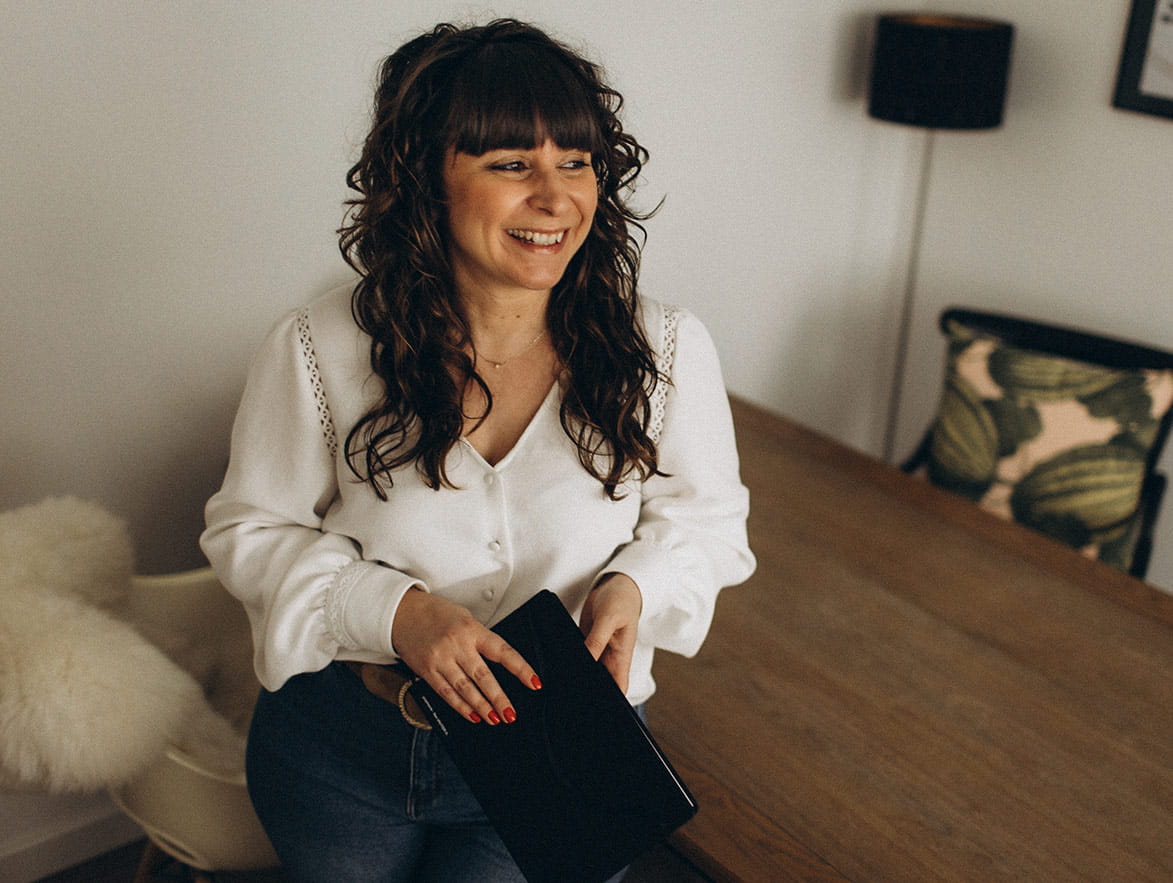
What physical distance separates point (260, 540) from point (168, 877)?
80cm

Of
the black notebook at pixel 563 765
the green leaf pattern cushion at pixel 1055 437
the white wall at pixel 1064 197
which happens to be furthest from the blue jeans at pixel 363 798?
the white wall at pixel 1064 197

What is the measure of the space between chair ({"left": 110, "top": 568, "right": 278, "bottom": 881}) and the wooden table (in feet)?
2.07

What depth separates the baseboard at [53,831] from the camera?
76.0 inches

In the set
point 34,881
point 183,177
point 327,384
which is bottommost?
point 34,881

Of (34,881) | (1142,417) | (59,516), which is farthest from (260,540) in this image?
(1142,417)

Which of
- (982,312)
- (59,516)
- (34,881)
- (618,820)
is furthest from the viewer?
(982,312)

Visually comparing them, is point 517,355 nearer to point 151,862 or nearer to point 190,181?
point 190,181

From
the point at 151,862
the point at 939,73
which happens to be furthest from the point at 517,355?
the point at 939,73

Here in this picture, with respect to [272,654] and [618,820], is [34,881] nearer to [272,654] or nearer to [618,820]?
[272,654]

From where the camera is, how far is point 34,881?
1984 millimetres

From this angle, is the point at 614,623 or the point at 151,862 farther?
the point at 151,862

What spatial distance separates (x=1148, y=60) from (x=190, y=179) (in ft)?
6.62

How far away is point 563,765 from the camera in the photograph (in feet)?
3.83

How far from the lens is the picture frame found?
7.56 feet
